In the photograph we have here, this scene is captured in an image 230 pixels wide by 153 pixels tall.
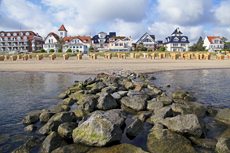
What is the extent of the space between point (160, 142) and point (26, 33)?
339 feet

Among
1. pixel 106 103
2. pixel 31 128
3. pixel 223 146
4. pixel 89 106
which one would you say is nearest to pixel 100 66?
pixel 106 103

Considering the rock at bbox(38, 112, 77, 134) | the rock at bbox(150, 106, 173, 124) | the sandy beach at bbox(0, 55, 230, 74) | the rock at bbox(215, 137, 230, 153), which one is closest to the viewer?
the rock at bbox(215, 137, 230, 153)

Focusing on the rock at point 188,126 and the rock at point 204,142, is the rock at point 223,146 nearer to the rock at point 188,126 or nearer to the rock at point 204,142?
the rock at point 204,142

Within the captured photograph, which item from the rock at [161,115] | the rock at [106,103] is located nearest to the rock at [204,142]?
the rock at [161,115]

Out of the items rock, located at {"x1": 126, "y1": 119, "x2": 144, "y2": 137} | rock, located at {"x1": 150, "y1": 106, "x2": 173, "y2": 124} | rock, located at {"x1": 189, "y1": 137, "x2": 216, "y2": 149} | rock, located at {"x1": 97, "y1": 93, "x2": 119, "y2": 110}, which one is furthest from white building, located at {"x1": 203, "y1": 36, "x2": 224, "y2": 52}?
rock, located at {"x1": 126, "y1": 119, "x2": 144, "y2": 137}

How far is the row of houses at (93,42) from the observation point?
76.6 metres

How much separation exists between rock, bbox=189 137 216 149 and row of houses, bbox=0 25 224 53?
70411mm

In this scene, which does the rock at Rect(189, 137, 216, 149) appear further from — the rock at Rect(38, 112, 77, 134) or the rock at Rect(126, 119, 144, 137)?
the rock at Rect(38, 112, 77, 134)

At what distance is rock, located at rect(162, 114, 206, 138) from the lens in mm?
4629

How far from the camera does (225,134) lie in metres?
4.99

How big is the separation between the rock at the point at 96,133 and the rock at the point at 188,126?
1665mm

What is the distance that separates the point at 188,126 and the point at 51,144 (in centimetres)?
368

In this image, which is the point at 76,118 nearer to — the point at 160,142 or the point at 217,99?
the point at 160,142

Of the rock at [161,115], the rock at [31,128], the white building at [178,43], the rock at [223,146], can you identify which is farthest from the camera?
the white building at [178,43]
